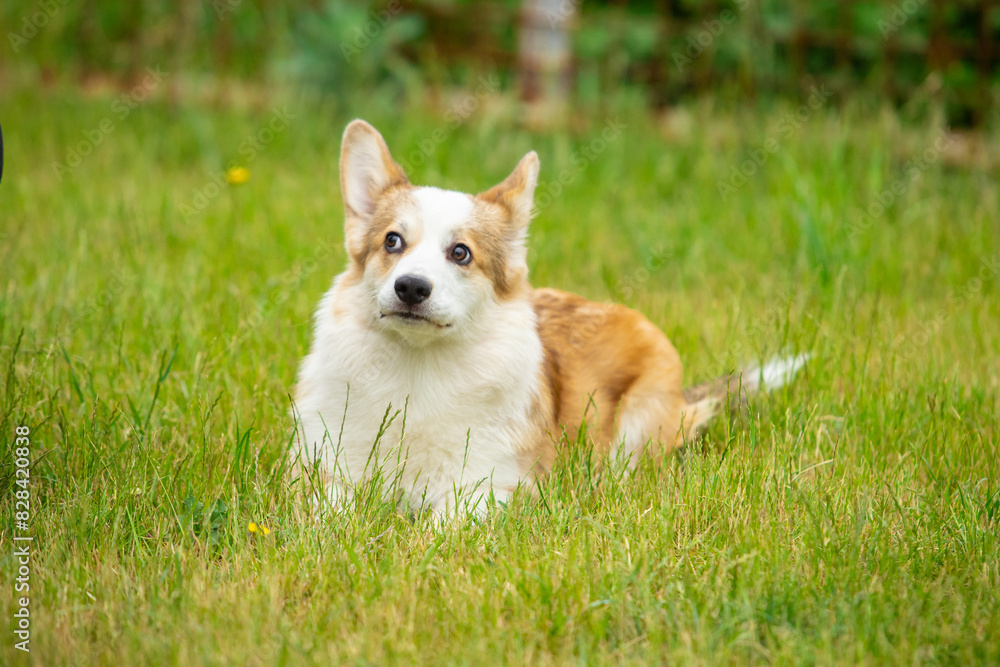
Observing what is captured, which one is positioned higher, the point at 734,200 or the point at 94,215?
the point at 734,200

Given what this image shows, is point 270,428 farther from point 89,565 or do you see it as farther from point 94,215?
point 94,215

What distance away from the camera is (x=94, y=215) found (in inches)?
211

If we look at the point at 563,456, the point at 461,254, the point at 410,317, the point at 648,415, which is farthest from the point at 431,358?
the point at 648,415

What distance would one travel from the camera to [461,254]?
308 cm

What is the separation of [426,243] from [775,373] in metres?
1.52

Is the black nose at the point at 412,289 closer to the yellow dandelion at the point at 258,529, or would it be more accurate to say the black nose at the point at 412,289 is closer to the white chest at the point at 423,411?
the white chest at the point at 423,411

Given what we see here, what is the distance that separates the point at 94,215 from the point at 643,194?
135 inches

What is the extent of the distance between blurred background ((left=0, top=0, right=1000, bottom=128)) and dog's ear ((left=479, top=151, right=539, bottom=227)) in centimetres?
375

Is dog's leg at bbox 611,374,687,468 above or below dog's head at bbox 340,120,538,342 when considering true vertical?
below

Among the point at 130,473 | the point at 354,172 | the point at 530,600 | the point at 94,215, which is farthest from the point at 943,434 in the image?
the point at 94,215

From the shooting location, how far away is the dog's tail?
3.49 m

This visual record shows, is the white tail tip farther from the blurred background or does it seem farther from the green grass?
the blurred background

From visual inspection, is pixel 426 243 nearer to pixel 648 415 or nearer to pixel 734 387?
pixel 648 415

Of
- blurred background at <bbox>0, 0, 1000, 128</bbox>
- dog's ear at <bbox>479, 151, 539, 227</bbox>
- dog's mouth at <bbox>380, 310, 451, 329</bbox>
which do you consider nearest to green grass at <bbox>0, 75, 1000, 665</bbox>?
dog's mouth at <bbox>380, 310, 451, 329</bbox>
